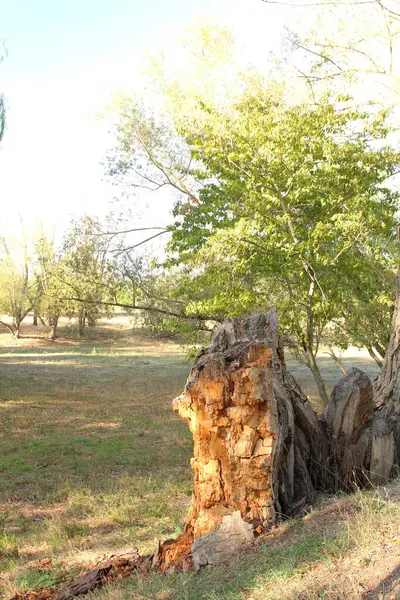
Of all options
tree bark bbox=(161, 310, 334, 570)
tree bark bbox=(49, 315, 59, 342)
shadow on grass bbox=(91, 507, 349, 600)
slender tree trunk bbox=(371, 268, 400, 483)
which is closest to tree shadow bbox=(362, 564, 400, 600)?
shadow on grass bbox=(91, 507, 349, 600)

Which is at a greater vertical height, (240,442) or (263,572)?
(240,442)

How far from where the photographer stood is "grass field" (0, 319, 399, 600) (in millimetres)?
3516

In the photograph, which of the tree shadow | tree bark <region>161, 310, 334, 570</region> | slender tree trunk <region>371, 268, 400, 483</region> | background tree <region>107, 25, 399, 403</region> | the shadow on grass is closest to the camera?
the tree shadow

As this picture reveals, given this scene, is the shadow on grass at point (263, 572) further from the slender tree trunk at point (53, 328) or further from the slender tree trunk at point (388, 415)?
the slender tree trunk at point (53, 328)

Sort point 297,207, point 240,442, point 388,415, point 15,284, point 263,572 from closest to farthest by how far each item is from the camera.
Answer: point 263,572 < point 240,442 < point 388,415 < point 297,207 < point 15,284

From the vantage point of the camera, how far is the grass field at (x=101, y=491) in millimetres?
3516

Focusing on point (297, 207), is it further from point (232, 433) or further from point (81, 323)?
point (81, 323)

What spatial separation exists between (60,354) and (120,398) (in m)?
14.7

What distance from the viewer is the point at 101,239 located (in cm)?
1605

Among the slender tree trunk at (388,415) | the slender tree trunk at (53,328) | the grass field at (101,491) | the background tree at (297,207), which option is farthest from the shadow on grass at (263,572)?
the slender tree trunk at (53,328)

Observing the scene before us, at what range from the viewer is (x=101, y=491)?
7156 millimetres

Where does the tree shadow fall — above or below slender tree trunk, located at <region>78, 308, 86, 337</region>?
below

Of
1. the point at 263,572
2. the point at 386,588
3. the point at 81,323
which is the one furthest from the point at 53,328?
the point at 386,588

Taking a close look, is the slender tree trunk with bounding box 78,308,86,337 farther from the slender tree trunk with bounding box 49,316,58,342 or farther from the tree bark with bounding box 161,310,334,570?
the tree bark with bounding box 161,310,334,570
